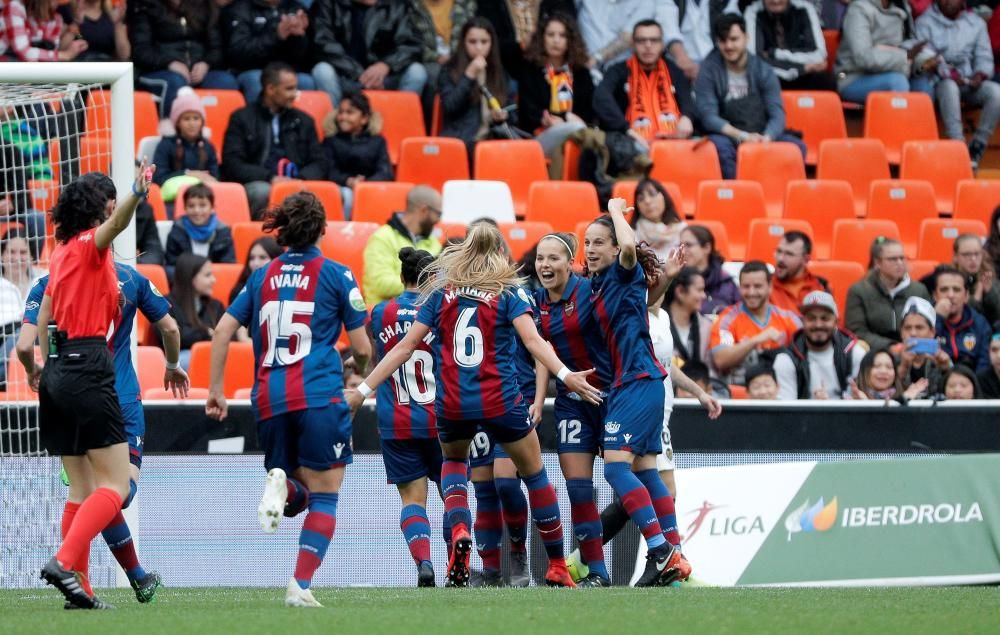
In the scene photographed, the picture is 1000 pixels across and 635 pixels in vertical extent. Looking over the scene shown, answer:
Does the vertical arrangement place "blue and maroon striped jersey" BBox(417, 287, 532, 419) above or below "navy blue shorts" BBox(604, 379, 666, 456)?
above

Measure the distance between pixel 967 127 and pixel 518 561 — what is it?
10251mm

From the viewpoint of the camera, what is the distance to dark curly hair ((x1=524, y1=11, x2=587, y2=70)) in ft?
50.2

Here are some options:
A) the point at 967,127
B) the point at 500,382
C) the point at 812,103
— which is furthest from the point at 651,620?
the point at 967,127

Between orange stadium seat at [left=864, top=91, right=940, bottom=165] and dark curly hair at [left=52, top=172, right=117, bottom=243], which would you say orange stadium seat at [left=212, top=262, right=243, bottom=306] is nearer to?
dark curly hair at [left=52, top=172, right=117, bottom=243]

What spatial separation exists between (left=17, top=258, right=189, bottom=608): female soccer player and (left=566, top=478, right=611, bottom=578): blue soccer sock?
2135 mm

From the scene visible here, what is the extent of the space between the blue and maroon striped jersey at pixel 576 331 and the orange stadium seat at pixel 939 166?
26.5 ft

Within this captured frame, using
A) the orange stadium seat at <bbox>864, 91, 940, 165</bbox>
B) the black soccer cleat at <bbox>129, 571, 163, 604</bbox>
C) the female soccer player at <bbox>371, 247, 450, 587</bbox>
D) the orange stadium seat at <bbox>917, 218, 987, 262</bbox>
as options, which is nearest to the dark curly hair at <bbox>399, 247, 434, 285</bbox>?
the female soccer player at <bbox>371, 247, 450, 587</bbox>

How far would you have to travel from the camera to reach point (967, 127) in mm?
17547

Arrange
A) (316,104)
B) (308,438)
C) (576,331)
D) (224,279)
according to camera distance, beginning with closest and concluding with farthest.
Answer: (308,438)
(576,331)
(224,279)
(316,104)

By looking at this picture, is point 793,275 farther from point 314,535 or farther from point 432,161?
point 314,535

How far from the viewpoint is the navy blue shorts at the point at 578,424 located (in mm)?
8828

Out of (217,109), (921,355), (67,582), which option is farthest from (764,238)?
(67,582)

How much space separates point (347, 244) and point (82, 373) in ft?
20.3

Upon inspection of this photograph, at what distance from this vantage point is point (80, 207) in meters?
7.12
